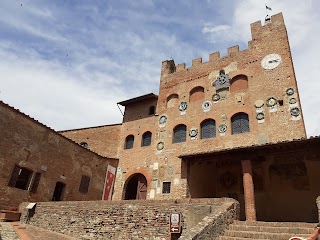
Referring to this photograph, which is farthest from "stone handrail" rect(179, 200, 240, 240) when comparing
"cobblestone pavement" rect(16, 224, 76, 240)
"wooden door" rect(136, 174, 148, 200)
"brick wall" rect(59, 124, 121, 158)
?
"brick wall" rect(59, 124, 121, 158)

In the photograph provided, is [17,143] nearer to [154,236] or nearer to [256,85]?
[154,236]

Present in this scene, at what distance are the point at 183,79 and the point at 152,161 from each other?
6871 millimetres

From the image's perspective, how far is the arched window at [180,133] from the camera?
59.2 feet

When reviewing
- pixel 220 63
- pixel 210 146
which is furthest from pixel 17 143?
pixel 220 63

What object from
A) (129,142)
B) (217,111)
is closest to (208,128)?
(217,111)

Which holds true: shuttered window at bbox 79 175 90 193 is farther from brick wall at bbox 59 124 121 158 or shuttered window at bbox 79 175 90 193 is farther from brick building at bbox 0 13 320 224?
brick wall at bbox 59 124 121 158

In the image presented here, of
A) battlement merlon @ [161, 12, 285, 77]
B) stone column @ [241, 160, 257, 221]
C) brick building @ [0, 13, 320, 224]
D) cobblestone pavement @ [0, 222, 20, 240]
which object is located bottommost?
cobblestone pavement @ [0, 222, 20, 240]

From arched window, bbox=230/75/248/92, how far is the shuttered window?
38.0ft

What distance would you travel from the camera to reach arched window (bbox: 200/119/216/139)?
16.9 m

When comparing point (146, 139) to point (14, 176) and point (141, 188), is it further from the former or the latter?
point (14, 176)

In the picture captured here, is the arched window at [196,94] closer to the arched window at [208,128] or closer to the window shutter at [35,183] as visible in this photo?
the arched window at [208,128]

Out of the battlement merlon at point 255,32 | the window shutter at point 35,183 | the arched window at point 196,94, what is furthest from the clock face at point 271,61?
the window shutter at point 35,183

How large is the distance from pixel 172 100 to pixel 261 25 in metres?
8.30

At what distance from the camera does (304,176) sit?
45.7 ft
